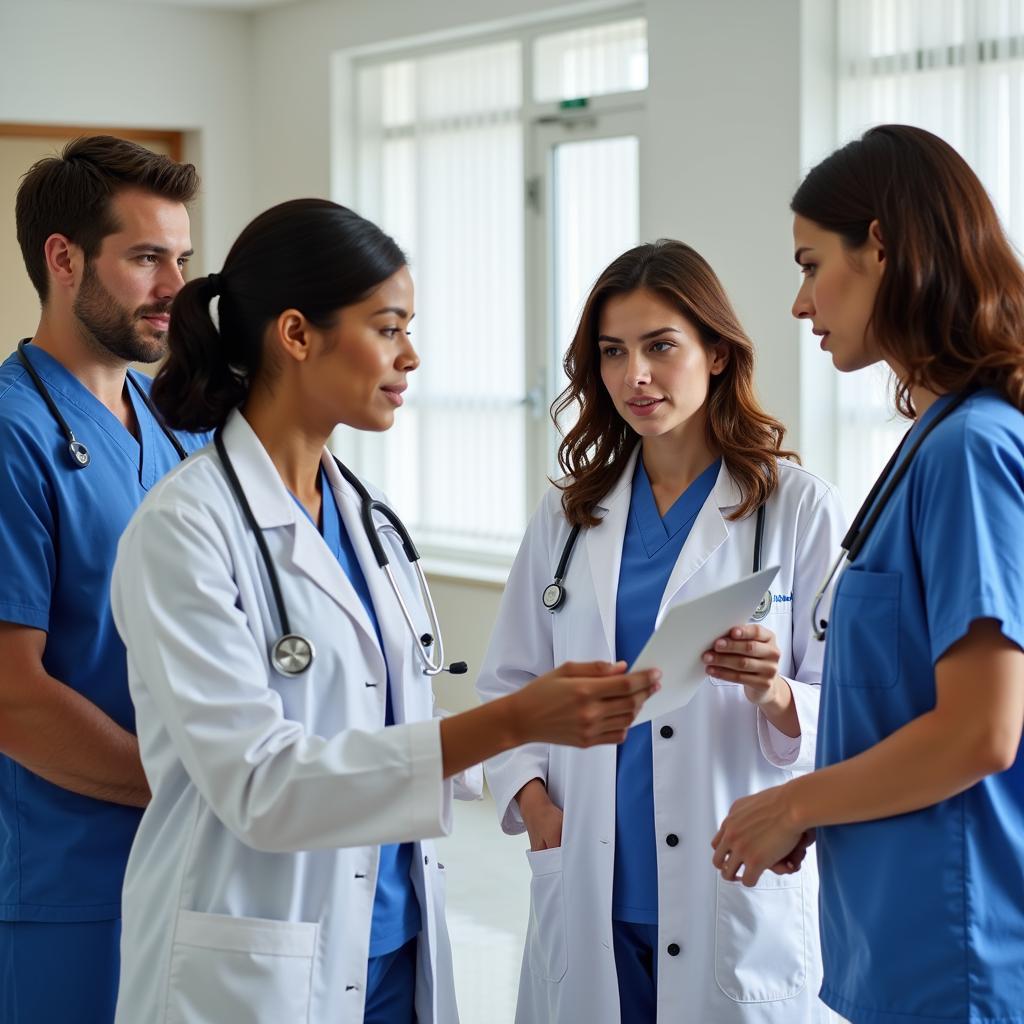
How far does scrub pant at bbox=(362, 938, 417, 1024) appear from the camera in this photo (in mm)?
1598

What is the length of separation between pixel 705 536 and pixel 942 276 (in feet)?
2.09

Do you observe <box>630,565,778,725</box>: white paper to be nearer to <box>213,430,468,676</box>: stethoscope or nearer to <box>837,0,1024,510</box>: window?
<box>213,430,468,676</box>: stethoscope

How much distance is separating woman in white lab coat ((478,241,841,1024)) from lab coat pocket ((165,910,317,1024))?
0.60 meters

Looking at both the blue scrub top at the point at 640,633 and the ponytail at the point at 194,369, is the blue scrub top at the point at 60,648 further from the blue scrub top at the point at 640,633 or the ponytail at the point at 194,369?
the blue scrub top at the point at 640,633

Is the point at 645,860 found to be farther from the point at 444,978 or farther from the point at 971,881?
the point at 971,881

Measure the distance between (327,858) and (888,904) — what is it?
608 millimetres

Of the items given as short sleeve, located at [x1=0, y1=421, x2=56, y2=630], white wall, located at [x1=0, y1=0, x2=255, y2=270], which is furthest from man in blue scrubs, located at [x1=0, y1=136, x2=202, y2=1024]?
white wall, located at [x1=0, y1=0, x2=255, y2=270]

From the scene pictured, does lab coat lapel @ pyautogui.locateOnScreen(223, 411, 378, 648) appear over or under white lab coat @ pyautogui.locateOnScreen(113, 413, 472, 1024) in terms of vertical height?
over

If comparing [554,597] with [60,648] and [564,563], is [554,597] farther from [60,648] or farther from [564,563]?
[60,648]

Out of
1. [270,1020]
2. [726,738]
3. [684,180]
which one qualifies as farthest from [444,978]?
[684,180]

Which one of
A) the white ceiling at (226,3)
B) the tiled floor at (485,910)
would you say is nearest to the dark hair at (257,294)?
the tiled floor at (485,910)

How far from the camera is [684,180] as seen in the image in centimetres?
452

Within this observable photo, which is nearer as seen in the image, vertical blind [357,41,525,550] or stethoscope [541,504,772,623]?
stethoscope [541,504,772,623]

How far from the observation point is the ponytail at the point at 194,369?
1559 millimetres
